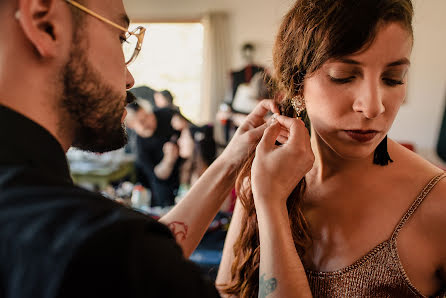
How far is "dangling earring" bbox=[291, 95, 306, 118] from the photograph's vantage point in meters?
1.05

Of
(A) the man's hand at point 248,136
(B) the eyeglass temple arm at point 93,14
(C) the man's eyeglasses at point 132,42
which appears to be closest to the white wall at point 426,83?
(A) the man's hand at point 248,136

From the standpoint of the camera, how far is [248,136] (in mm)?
1145

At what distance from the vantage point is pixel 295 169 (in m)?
0.89

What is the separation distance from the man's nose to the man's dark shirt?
58 cm

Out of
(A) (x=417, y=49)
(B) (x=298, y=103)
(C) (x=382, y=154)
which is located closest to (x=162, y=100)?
(A) (x=417, y=49)

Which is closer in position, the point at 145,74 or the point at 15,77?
the point at 15,77

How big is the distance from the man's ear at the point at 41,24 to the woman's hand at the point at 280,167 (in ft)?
1.68

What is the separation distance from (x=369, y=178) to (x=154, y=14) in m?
6.08

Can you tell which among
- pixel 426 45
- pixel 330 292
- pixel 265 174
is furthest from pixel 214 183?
pixel 426 45

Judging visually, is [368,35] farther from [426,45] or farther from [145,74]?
[145,74]

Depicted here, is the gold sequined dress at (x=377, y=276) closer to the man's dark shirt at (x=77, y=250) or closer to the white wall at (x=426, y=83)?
the man's dark shirt at (x=77, y=250)

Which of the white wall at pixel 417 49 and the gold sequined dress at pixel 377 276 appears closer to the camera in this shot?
the gold sequined dress at pixel 377 276

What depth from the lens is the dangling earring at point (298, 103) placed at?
105 cm

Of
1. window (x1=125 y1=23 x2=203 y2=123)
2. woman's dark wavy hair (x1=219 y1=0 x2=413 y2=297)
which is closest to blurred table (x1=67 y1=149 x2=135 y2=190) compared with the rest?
window (x1=125 y1=23 x2=203 y2=123)
